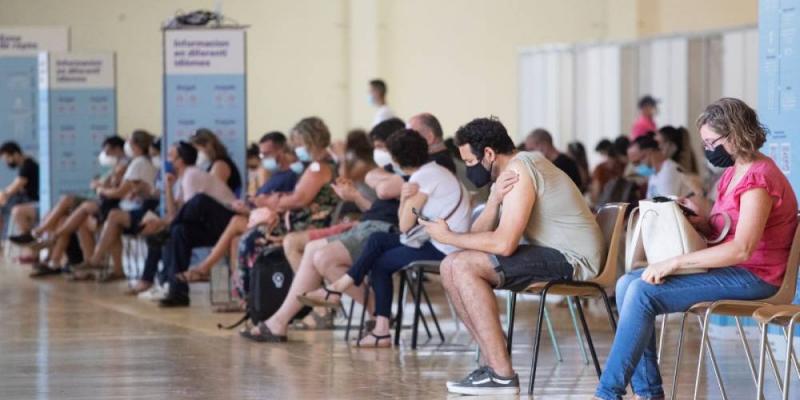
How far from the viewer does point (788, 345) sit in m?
5.08

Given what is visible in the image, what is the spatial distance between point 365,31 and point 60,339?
482 inches

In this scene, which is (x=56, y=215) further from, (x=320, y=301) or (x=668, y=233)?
(x=668, y=233)

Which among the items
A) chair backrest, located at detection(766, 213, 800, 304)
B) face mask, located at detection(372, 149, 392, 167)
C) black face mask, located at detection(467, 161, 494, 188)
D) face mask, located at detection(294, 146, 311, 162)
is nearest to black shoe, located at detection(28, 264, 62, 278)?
face mask, located at detection(294, 146, 311, 162)

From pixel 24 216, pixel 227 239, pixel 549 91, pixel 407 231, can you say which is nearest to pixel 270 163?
pixel 227 239

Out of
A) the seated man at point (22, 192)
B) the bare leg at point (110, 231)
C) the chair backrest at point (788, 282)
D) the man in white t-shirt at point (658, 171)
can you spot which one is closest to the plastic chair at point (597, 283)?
the chair backrest at point (788, 282)

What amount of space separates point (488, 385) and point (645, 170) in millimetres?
3649

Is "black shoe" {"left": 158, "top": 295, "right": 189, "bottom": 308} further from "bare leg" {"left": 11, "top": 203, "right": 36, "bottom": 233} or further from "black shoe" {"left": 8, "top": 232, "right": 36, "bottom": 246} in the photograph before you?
"bare leg" {"left": 11, "top": 203, "right": 36, "bottom": 233}

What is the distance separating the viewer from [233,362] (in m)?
7.26

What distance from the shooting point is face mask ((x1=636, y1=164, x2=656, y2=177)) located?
9.36 metres

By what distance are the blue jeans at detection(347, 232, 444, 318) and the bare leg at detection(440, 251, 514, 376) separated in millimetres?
1443

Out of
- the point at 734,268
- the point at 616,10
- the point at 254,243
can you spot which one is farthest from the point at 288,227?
the point at 616,10

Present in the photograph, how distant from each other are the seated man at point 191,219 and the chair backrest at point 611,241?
178 inches

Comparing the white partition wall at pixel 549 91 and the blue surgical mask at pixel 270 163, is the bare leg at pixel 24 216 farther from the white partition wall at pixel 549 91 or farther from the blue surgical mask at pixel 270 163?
the blue surgical mask at pixel 270 163

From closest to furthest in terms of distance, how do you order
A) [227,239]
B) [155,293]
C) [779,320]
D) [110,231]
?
[779,320], [227,239], [155,293], [110,231]
